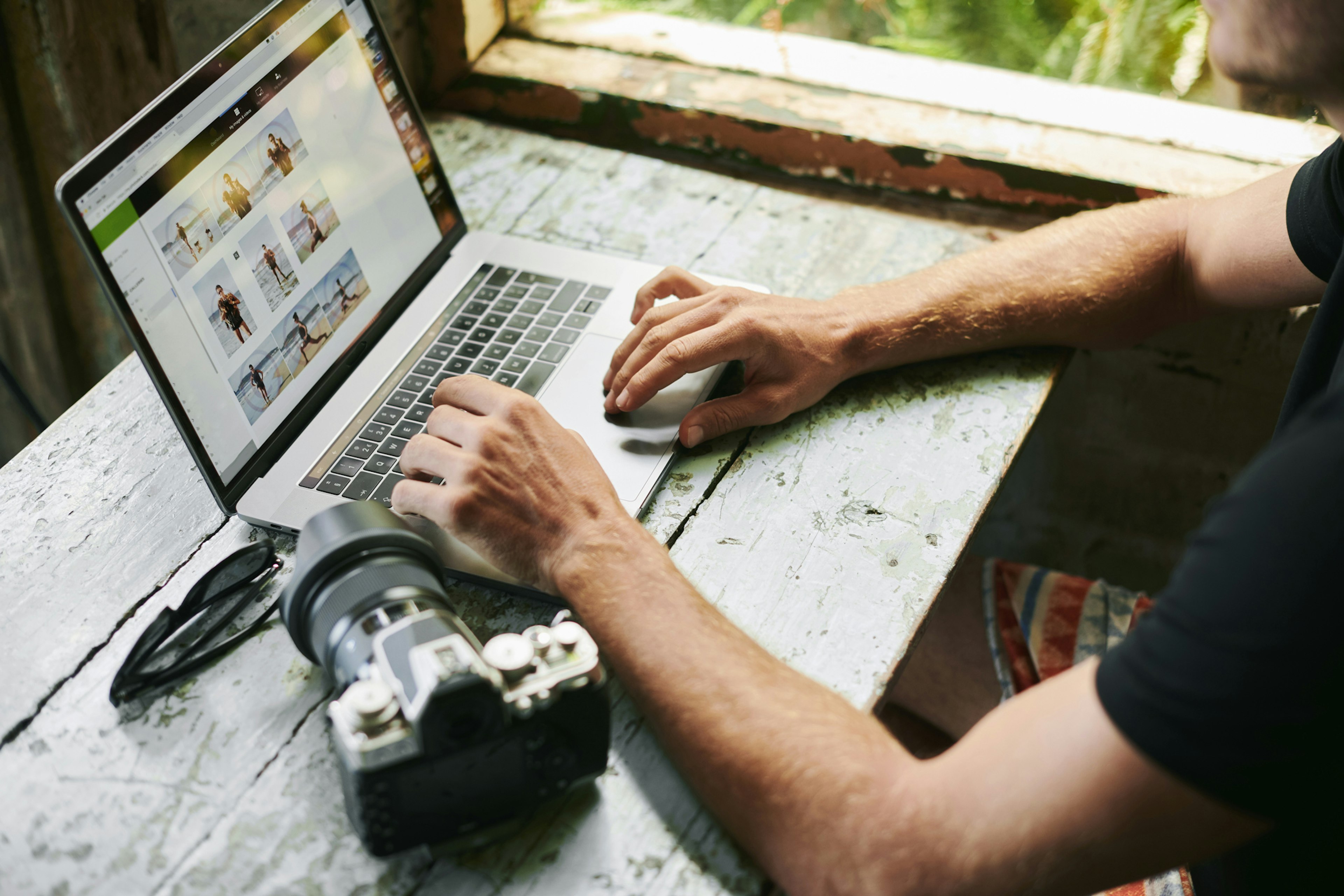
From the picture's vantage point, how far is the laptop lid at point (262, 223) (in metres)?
0.77

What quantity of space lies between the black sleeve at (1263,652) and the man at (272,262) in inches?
31.8

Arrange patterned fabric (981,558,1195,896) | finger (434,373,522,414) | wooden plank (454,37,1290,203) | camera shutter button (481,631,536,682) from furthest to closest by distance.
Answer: wooden plank (454,37,1290,203), patterned fabric (981,558,1195,896), finger (434,373,522,414), camera shutter button (481,631,536,682)

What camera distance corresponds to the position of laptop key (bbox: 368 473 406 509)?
0.88 m

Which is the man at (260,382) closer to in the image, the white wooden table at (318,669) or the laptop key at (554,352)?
the white wooden table at (318,669)

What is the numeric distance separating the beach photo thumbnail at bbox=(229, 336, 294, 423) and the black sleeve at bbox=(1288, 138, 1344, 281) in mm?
1021

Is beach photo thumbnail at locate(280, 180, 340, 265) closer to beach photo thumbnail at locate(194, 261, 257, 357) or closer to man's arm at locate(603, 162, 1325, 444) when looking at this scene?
beach photo thumbnail at locate(194, 261, 257, 357)

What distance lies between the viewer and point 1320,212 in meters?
0.93

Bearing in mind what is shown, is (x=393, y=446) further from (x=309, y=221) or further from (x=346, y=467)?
(x=309, y=221)

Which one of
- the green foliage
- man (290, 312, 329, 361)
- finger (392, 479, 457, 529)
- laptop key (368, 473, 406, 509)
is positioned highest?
man (290, 312, 329, 361)

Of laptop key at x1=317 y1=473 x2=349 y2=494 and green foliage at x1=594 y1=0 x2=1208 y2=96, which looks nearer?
laptop key at x1=317 y1=473 x2=349 y2=494

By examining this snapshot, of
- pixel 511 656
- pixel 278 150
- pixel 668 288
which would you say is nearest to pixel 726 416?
pixel 668 288

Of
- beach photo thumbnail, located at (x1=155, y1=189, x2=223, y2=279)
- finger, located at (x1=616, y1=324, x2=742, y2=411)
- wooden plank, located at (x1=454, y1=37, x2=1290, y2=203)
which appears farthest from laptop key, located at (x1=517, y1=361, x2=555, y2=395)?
wooden plank, located at (x1=454, y1=37, x2=1290, y2=203)

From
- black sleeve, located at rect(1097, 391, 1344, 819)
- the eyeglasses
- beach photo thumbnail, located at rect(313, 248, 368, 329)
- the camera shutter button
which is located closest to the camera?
black sleeve, located at rect(1097, 391, 1344, 819)

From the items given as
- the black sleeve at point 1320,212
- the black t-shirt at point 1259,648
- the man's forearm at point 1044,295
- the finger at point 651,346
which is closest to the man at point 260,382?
the finger at point 651,346
